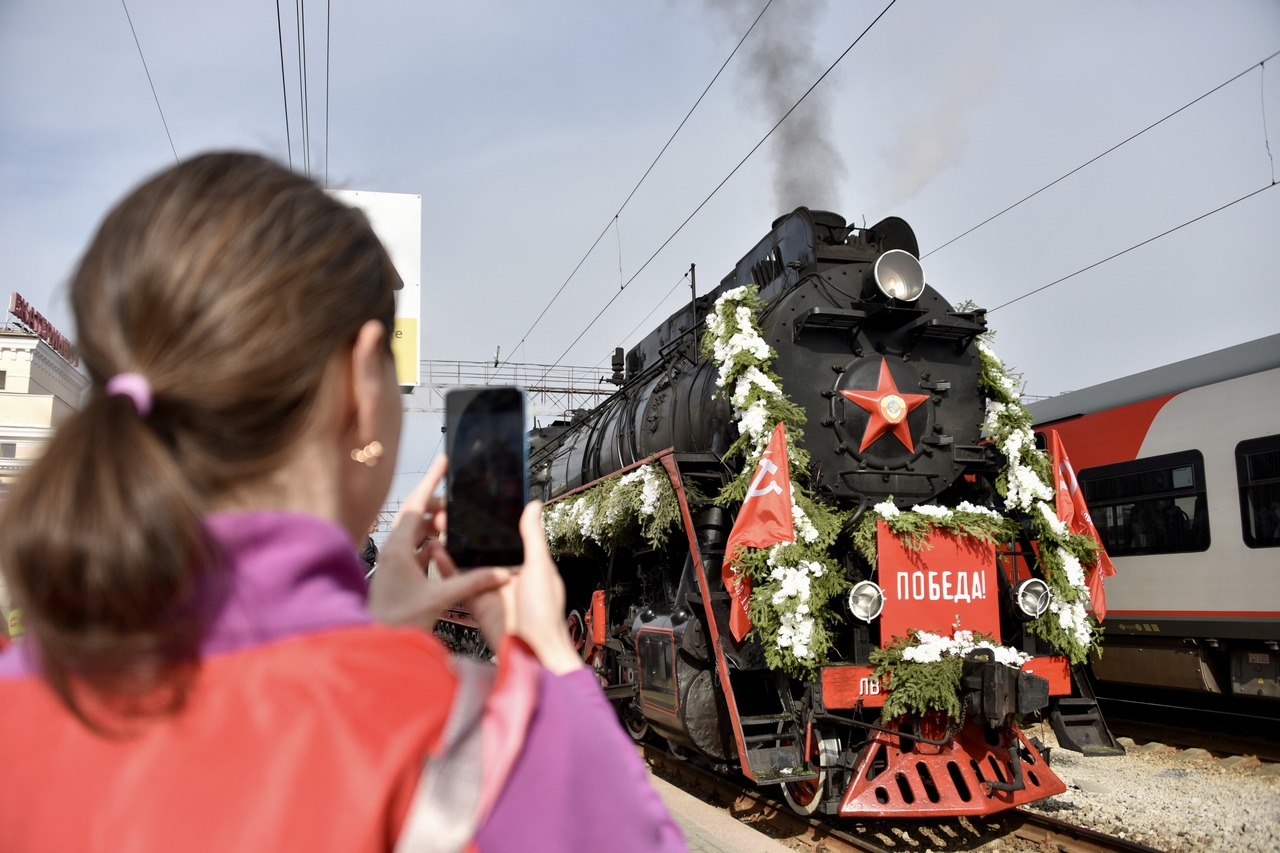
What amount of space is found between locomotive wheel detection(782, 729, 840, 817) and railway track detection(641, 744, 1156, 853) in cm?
25

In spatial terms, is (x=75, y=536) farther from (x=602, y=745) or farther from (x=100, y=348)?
(x=602, y=745)

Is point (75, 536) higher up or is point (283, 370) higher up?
point (283, 370)

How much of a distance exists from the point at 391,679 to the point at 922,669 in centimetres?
517

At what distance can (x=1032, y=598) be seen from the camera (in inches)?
233

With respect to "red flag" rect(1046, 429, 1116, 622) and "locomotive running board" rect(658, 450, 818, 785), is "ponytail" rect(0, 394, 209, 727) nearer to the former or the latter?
"locomotive running board" rect(658, 450, 818, 785)

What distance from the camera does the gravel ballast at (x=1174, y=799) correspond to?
5621mm

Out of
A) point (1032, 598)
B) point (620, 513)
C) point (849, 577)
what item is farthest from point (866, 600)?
point (620, 513)

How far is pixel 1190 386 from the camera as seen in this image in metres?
8.95

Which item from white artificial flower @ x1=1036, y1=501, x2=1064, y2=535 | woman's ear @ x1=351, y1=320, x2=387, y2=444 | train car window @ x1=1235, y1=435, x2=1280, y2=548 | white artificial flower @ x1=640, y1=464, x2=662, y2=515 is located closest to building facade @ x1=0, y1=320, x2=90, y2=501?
white artificial flower @ x1=640, y1=464, x2=662, y2=515

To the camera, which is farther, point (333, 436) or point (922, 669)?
point (922, 669)

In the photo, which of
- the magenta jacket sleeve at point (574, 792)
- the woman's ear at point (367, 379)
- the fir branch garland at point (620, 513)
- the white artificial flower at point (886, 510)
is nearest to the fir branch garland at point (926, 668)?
the white artificial flower at point (886, 510)

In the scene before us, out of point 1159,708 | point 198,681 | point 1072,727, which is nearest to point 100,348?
point 198,681

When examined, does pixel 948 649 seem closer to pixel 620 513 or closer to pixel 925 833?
pixel 925 833

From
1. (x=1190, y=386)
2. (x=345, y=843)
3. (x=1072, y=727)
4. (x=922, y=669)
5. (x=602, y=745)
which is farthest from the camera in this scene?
(x=1190, y=386)
